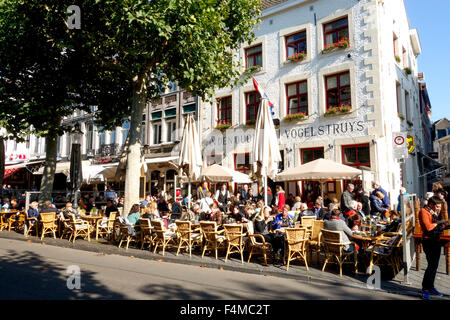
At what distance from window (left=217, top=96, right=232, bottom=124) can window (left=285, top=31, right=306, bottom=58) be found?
403 cm

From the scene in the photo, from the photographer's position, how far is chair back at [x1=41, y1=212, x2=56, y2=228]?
10.5 meters

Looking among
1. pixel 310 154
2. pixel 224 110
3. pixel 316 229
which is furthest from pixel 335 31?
pixel 316 229

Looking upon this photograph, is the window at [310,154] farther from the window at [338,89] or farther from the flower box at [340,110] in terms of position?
the window at [338,89]

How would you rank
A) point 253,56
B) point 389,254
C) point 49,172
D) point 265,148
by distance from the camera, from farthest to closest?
point 253,56, point 49,172, point 265,148, point 389,254

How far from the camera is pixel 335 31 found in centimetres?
1460

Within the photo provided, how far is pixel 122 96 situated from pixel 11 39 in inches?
171

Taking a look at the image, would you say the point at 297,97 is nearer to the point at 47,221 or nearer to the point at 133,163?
the point at 133,163

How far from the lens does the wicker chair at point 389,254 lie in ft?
20.2

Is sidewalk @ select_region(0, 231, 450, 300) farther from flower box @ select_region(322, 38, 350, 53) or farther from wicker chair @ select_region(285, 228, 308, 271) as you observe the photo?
flower box @ select_region(322, 38, 350, 53)

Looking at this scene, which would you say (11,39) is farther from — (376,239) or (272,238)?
(376,239)

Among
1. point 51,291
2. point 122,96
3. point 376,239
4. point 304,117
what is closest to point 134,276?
point 51,291

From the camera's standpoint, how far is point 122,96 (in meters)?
14.1

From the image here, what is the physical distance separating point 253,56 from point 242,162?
18.8 ft

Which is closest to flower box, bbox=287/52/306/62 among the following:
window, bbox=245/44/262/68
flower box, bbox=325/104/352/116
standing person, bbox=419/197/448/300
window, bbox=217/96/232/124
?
window, bbox=245/44/262/68
